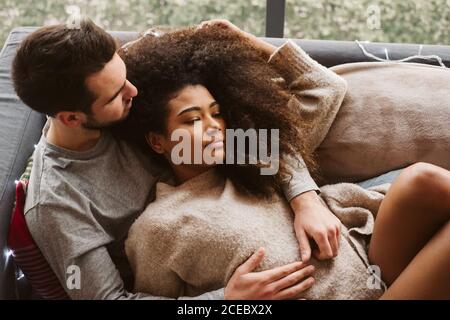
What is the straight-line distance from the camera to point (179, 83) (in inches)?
46.4

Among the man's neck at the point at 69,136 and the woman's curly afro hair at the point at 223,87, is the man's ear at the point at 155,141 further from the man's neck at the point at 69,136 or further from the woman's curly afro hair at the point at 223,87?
the man's neck at the point at 69,136

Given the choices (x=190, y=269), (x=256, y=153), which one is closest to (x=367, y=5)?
(x=256, y=153)

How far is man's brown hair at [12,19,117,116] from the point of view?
98 centimetres

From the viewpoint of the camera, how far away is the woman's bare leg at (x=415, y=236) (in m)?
1.01

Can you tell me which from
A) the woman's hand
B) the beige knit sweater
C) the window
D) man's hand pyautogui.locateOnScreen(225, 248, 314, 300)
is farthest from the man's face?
the window

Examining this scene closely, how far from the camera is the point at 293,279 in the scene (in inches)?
42.3

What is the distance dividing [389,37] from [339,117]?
40.5 inches

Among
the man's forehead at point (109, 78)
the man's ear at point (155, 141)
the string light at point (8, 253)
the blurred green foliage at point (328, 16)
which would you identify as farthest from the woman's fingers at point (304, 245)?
the blurred green foliage at point (328, 16)

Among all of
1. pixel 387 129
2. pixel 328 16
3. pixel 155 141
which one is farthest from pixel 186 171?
pixel 328 16

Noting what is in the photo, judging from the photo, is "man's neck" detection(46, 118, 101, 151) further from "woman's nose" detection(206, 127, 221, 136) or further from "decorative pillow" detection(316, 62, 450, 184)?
"decorative pillow" detection(316, 62, 450, 184)

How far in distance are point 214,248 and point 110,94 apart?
373mm

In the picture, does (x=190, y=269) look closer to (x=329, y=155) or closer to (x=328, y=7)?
(x=329, y=155)

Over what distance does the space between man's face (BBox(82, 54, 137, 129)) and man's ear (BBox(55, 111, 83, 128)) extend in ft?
0.06

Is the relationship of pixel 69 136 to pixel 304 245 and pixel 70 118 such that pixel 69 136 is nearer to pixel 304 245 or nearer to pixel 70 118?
pixel 70 118
